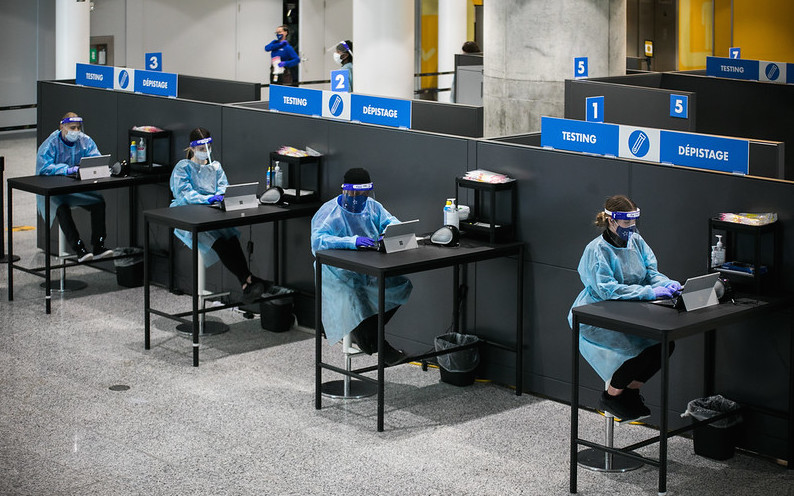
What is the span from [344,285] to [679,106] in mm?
3361

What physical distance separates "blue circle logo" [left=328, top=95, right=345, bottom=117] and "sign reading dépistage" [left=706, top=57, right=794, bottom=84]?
16.6ft

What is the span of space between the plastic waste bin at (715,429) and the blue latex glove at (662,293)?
79 centimetres

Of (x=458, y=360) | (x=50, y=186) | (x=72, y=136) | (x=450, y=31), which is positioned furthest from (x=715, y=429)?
(x=450, y=31)

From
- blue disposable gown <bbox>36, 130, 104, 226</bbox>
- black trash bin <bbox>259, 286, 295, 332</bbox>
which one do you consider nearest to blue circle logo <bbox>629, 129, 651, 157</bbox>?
black trash bin <bbox>259, 286, 295, 332</bbox>

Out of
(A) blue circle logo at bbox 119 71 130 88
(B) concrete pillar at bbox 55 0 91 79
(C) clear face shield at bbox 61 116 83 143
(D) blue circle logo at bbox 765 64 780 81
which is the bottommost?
(C) clear face shield at bbox 61 116 83 143

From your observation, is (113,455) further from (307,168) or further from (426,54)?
(426,54)

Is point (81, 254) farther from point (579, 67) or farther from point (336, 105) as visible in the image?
point (579, 67)

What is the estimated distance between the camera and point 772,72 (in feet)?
38.3

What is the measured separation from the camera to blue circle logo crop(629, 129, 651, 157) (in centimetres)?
677

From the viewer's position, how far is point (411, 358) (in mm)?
7035

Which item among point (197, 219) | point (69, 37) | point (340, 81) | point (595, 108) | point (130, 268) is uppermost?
point (69, 37)

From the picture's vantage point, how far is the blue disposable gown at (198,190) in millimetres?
8625

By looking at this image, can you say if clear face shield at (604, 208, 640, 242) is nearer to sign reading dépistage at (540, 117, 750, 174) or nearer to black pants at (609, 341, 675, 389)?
black pants at (609, 341, 675, 389)

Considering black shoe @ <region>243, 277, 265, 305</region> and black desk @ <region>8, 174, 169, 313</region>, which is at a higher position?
black desk @ <region>8, 174, 169, 313</region>
